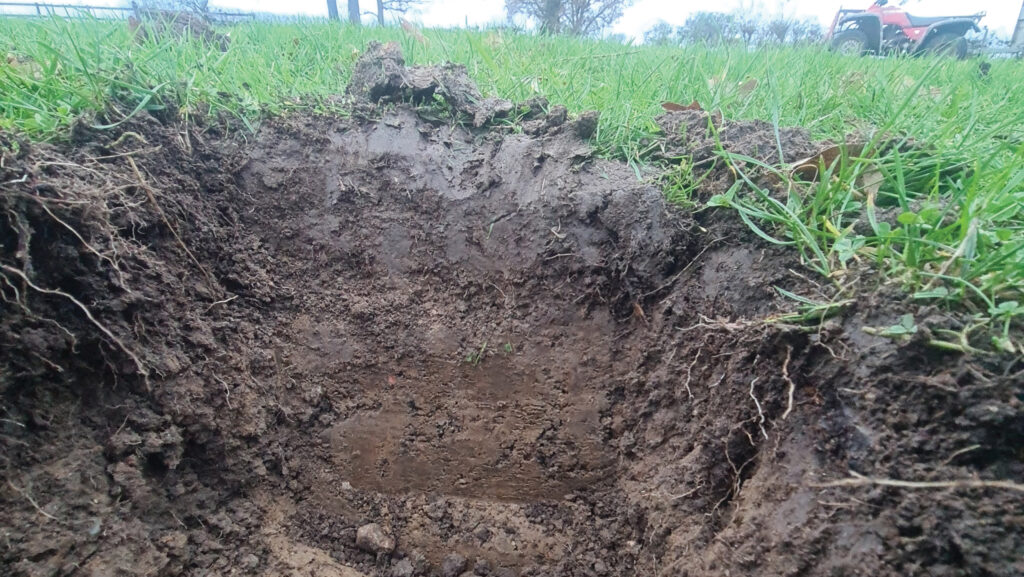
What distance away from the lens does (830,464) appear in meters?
1.10

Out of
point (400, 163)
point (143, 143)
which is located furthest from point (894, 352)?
point (143, 143)

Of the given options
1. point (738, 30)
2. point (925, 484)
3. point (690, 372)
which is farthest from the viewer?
point (738, 30)

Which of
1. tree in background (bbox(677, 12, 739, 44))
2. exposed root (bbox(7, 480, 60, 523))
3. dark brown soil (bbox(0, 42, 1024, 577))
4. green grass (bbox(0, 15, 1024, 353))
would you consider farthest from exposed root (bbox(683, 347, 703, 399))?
tree in background (bbox(677, 12, 739, 44))

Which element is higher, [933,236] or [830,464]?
[933,236]

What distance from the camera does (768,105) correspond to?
215 centimetres

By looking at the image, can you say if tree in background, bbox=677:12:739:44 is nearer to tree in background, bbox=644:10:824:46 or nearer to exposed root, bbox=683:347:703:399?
tree in background, bbox=644:10:824:46

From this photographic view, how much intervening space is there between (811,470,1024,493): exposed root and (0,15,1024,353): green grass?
9.6 inches

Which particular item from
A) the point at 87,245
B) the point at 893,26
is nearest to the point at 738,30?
the point at 87,245

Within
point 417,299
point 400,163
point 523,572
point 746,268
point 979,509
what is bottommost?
point 523,572

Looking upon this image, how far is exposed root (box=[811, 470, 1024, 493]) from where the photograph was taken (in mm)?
868

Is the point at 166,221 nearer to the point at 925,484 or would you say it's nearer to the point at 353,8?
the point at 925,484

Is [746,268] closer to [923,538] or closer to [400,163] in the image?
[923,538]

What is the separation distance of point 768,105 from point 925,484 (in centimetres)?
171

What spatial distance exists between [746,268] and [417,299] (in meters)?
1.19
